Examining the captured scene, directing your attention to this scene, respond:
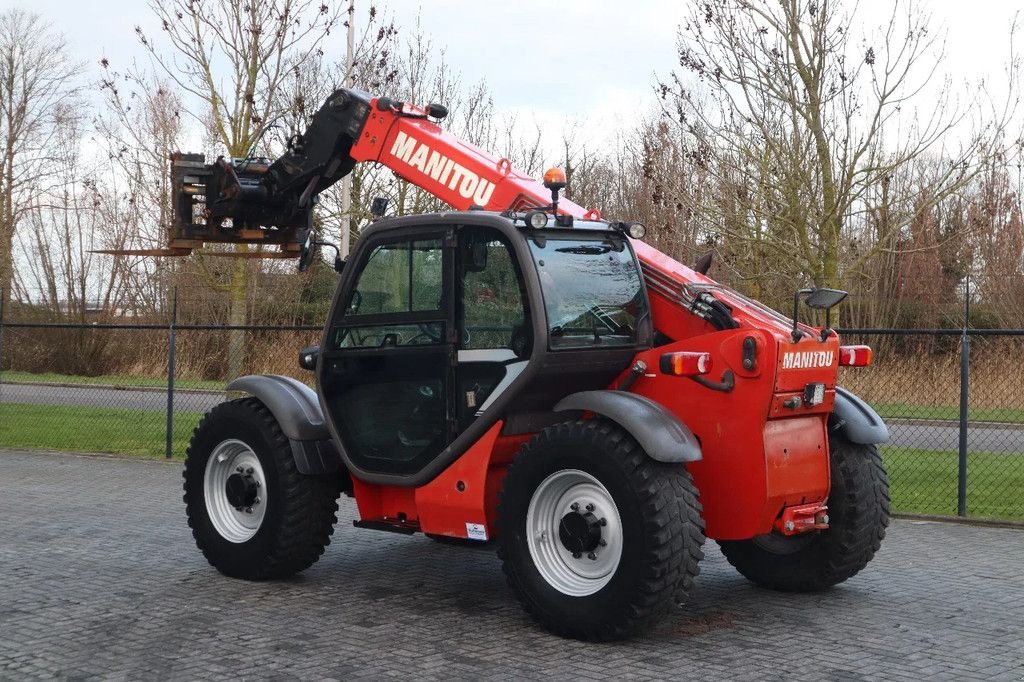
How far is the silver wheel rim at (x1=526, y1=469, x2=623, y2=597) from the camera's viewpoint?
6273mm

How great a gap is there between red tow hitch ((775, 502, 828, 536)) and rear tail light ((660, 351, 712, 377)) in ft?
2.90

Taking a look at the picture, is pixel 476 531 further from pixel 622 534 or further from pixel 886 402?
pixel 886 402

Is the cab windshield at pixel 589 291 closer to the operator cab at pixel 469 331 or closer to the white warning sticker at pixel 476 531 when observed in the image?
the operator cab at pixel 469 331

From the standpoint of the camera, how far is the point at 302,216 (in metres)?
9.06

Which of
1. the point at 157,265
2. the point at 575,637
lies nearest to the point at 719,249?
the point at 575,637

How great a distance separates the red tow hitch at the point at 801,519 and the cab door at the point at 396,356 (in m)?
1.85

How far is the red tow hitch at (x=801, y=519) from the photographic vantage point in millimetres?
6523

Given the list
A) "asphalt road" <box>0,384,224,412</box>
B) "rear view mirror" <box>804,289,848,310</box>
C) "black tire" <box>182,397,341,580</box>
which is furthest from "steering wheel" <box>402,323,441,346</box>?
"asphalt road" <box>0,384,224,412</box>

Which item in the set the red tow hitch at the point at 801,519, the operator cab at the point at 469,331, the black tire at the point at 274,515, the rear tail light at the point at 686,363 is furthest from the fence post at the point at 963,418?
the black tire at the point at 274,515

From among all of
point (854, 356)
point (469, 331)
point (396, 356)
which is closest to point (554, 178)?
point (469, 331)

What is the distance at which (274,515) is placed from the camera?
7.61 metres

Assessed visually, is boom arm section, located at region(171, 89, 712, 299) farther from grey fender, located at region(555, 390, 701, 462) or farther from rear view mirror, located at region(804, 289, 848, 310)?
grey fender, located at region(555, 390, 701, 462)

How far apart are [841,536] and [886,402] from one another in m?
7.15

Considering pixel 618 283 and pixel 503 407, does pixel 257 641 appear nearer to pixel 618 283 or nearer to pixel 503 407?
pixel 503 407
